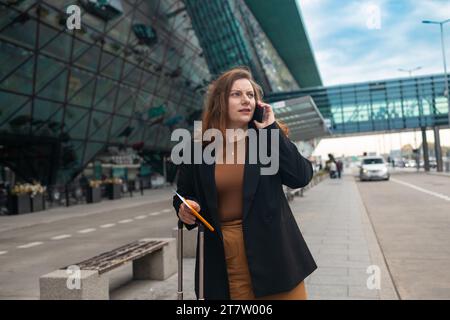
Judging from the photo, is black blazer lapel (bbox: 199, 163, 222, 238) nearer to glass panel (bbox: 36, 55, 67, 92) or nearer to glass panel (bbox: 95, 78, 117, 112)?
glass panel (bbox: 36, 55, 67, 92)

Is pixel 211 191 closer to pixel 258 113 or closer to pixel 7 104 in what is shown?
pixel 258 113

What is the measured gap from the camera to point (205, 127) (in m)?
2.40

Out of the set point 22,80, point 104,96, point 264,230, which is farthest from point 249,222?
point 104,96

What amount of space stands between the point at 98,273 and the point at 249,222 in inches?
110

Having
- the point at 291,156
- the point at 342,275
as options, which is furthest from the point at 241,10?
the point at 291,156

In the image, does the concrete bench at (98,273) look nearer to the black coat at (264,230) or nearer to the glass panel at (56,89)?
the black coat at (264,230)

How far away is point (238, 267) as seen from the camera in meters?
2.11

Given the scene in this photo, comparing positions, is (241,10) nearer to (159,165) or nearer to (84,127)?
(159,165)

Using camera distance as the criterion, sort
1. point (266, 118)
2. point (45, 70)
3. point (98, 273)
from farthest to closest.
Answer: point (45, 70), point (98, 273), point (266, 118)

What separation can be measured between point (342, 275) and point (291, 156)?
4.05 metres

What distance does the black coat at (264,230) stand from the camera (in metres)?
2.05

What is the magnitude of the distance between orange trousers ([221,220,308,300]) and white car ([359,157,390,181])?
31.0 metres

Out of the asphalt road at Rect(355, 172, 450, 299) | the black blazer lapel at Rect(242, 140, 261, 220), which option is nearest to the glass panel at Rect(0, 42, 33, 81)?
the asphalt road at Rect(355, 172, 450, 299)
